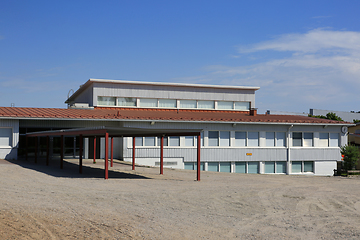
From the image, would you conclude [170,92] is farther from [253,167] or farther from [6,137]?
[6,137]

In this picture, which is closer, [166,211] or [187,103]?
[166,211]

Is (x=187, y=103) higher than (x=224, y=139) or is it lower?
higher

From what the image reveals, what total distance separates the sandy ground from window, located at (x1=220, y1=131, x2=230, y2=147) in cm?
1172

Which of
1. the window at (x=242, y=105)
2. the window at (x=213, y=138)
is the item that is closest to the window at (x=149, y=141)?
the window at (x=213, y=138)

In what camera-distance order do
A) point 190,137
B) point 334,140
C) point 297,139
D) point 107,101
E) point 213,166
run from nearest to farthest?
point 190,137, point 213,166, point 297,139, point 334,140, point 107,101

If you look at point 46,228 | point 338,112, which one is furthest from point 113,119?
point 338,112

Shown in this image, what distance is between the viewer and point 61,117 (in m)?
21.4

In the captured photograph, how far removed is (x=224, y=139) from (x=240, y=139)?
1.20 m

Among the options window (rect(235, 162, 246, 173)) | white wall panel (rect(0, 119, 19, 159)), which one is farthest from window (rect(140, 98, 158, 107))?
white wall panel (rect(0, 119, 19, 159))

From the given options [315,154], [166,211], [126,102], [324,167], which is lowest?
[324,167]

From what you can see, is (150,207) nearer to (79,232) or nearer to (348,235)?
(79,232)

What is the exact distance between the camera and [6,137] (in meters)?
21.0

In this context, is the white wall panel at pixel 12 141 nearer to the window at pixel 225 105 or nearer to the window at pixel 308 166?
the window at pixel 225 105

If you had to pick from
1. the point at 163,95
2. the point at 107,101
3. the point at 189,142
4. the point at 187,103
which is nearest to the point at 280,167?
the point at 189,142
